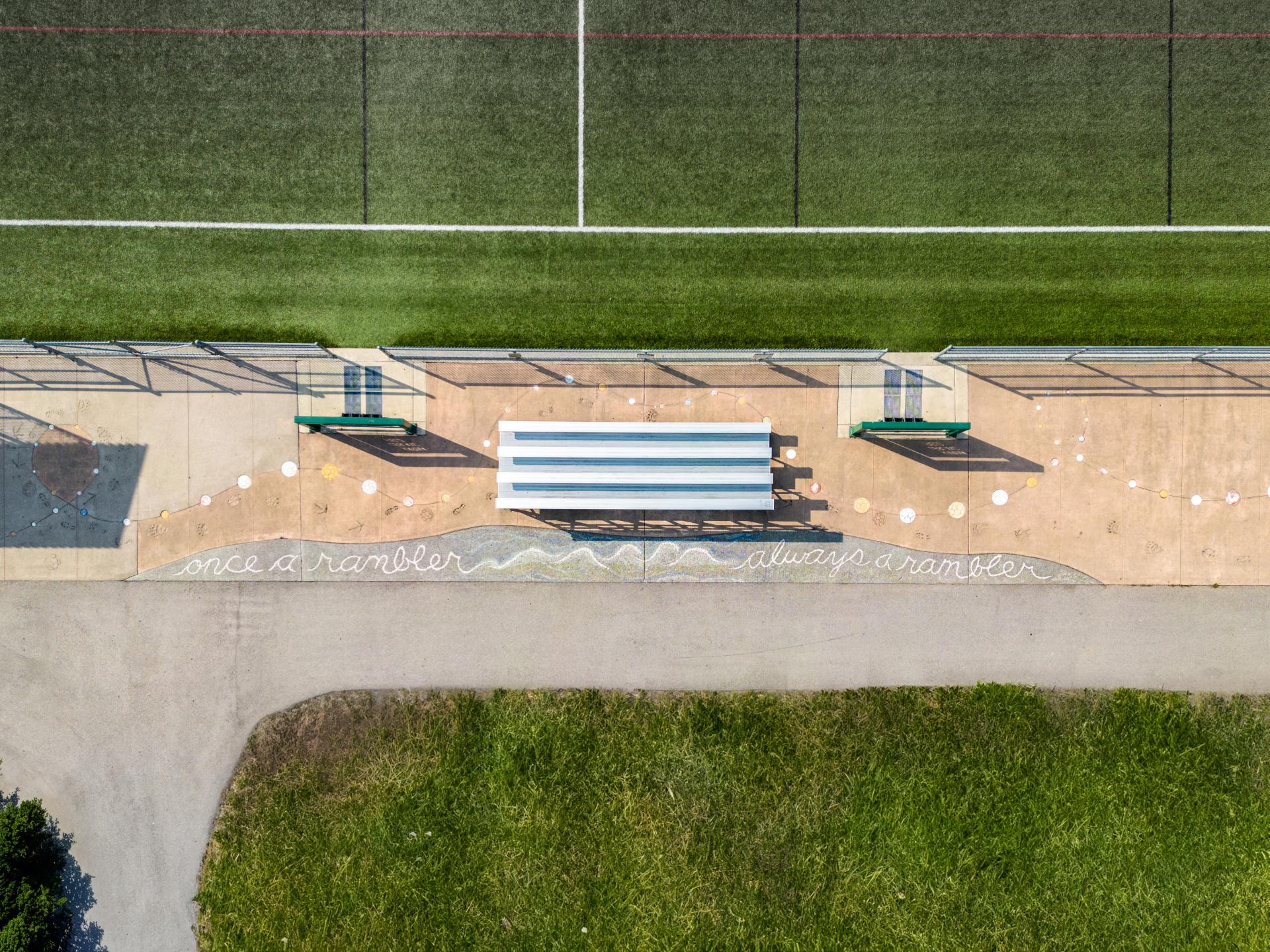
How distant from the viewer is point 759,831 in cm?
872

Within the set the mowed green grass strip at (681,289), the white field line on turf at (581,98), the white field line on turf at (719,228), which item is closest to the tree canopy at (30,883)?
the mowed green grass strip at (681,289)

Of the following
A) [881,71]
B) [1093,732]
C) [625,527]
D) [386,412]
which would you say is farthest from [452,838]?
[881,71]

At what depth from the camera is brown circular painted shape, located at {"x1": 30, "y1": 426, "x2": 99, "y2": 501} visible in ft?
29.3

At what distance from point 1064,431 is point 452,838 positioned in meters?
11.4

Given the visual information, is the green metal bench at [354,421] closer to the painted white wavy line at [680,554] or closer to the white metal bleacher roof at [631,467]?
the white metal bleacher roof at [631,467]

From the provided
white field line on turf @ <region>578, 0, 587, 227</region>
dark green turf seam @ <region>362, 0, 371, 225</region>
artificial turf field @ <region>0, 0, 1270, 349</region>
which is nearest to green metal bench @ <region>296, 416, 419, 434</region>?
artificial turf field @ <region>0, 0, 1270, 349</region>

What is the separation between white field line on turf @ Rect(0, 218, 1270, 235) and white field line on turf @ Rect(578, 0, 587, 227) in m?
0.40

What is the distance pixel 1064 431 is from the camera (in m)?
9.10

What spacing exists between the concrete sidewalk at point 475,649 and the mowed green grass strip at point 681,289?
13.4ft

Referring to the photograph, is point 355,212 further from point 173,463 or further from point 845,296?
point 845,296

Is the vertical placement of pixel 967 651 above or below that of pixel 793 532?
below

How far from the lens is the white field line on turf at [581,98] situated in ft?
29.9

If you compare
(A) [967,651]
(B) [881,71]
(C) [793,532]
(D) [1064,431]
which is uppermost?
(B) [881,71]

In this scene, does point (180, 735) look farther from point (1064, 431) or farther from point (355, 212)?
point (1064, 431)
